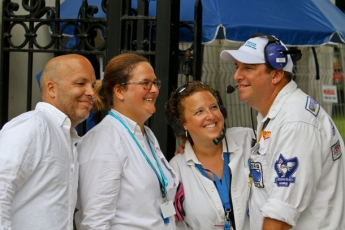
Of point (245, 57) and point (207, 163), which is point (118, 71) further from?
point (207, 163)

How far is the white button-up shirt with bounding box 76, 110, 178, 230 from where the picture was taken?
334cm

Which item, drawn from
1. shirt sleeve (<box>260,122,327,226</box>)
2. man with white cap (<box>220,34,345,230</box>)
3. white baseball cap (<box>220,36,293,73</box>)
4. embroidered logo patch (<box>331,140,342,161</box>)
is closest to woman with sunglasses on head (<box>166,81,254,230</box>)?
man with white cap (<box>220,34,345,230</box>)

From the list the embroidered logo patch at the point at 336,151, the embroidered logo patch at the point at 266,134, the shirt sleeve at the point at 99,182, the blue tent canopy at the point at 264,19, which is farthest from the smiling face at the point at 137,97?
the blue tent canopy at the point at 264,19

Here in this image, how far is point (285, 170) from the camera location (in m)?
3.36

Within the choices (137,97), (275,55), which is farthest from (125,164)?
(275,55)

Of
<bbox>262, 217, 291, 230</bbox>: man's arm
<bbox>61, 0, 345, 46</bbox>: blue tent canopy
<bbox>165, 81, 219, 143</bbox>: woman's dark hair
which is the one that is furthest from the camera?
<bbox>61, 0, 345, 46</bbox>: blue tent canopy

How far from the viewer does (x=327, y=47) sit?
28.8 feet

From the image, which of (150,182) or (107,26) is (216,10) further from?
(150,182)

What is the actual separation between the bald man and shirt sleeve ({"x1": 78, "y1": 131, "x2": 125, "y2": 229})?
116mm

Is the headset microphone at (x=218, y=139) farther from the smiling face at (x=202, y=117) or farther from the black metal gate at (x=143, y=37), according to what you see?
the black metal gate at (x=143, y=37)

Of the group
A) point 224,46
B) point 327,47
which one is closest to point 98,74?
point 224,46

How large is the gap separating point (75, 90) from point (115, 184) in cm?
55

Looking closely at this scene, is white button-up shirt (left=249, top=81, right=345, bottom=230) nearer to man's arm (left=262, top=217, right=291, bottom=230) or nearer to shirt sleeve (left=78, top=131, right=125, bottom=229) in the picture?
man's arm (left=262, top=217, right=291, bottom=230)

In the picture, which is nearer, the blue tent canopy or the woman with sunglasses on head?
the woman with sunglasses on head
